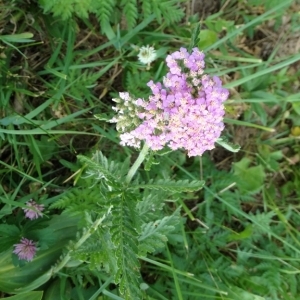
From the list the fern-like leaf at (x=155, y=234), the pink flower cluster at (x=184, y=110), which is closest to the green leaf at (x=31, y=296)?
the fern-like leaf at (x=155, y=234)

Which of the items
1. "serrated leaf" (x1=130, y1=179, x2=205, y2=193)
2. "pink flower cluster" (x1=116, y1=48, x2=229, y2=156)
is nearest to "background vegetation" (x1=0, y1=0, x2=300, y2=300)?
"serrated leaf" (x1=130, y1=179, x2=205, y2=193)

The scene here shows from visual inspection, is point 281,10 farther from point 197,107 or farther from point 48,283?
point 48,283

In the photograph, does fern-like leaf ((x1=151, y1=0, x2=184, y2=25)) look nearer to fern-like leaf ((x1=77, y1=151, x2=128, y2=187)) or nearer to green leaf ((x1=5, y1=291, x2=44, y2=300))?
fern-like leaf ((x1=77, y1=151, x2=128, y2=187))

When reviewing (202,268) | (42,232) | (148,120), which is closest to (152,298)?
(202,268)

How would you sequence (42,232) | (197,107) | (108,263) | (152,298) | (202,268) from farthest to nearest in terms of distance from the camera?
(202,268) < (152,298) < (42,232) < (108,263) < (197,107)

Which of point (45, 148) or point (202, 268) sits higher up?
point (45, 148)

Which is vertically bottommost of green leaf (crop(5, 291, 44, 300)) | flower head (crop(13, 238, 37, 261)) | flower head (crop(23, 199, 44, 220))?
green leaf (crop(5, 291, 44, 300))

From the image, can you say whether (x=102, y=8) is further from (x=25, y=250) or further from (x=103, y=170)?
(x=25, y=250)

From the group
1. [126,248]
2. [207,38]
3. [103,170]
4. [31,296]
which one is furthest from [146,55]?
[31,296]
